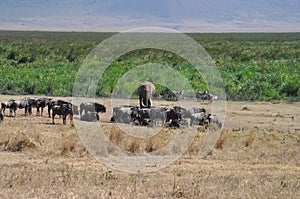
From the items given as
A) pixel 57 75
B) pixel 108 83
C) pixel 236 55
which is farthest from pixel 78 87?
pixel 236 55

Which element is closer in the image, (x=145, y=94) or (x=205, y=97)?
(x=145, y=94)

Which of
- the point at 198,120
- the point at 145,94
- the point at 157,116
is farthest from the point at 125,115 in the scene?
the point at 198,120

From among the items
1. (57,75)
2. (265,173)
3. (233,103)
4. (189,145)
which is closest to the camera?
(265,173)

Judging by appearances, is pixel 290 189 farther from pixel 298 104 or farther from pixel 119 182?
pixel 298 104

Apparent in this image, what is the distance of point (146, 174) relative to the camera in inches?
579

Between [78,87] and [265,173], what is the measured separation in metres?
22.4

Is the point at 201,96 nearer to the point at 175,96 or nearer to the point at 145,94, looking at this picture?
the point at 175,96

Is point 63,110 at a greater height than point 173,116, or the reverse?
point 63,110

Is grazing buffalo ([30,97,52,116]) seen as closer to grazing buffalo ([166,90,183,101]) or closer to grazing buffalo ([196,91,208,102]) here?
grazing buffalo ([166,90,183,101])

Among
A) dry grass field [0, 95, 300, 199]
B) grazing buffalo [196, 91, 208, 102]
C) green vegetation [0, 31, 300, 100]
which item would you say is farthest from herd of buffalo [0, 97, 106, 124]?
green vegetation [0, 31, 300, 100]

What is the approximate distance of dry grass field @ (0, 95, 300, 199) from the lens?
41.6ft

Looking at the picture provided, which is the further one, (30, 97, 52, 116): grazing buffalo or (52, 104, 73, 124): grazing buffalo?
(30, 97, 52, 116): grazing buffalo

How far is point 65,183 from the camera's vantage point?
13172mm

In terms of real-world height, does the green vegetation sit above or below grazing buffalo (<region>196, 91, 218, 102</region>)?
above
